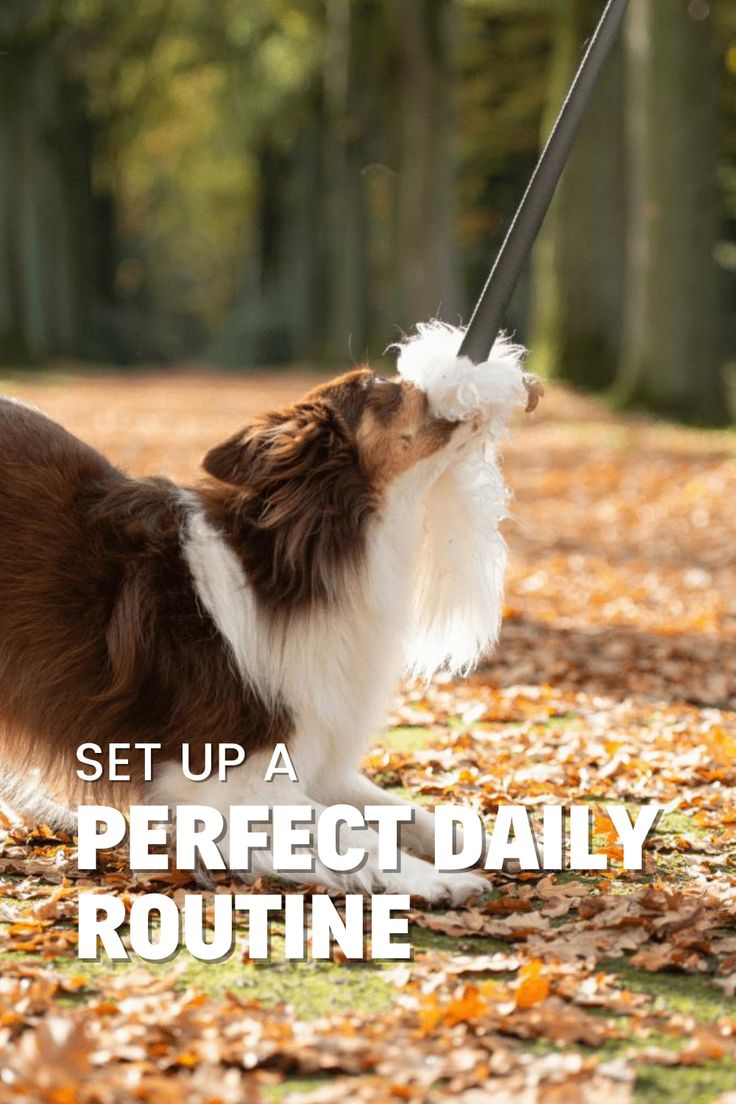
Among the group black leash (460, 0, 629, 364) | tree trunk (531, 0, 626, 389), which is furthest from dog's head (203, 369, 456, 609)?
tree trunk (531, 0, 626, 389)

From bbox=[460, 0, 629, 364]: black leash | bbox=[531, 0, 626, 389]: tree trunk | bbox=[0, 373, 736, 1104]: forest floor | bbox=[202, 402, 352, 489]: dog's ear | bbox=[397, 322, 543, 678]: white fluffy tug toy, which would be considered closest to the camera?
bbox=[0, 373, 736, 1104]: forest floor

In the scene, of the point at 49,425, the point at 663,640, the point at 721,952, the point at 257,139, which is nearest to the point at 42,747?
the point at 49,425

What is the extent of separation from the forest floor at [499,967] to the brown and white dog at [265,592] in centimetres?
45

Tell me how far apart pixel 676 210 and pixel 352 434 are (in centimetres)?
1391

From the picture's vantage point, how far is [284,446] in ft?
14.8

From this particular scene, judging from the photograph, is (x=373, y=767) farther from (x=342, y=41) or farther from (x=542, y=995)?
(x=342, y=41)

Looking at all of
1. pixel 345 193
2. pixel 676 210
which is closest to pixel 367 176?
pixel 345 193

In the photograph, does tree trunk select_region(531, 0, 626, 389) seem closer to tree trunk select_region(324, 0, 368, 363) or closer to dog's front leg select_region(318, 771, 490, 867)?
tree trunk select_region(324, 0, 368, 363)

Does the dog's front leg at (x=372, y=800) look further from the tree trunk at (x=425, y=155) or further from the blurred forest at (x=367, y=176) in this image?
the tree trunk at (x=425, y=155)

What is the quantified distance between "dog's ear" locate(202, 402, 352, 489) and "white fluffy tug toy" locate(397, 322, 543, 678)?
0.27m

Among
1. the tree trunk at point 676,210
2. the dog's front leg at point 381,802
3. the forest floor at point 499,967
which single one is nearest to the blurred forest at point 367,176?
the tree trunk at point 676,210

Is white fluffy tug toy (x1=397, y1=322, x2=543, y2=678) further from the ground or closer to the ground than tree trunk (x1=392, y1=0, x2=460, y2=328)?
closer to the ground

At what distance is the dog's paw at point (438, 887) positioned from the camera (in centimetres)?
454

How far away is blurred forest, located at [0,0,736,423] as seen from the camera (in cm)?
1781
